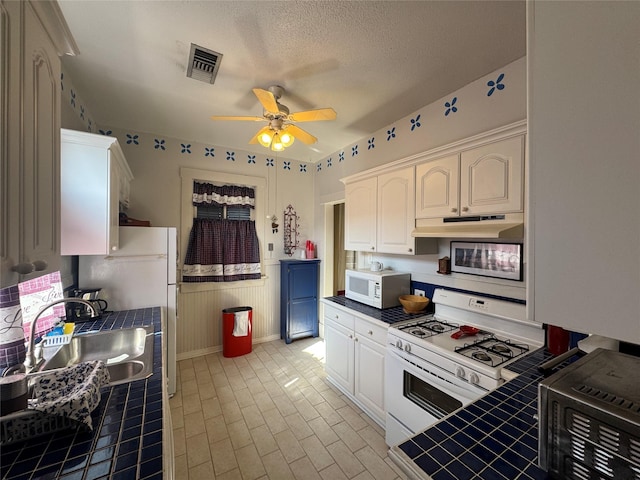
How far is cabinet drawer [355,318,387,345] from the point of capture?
205 cm

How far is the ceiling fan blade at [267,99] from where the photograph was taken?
5.47 ft

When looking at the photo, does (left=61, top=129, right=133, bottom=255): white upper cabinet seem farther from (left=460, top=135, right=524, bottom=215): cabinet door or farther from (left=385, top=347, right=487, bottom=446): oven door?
(left=460, top=135, right=524, bottom=215): cabinet door

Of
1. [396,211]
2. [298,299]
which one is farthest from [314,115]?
[298,299]

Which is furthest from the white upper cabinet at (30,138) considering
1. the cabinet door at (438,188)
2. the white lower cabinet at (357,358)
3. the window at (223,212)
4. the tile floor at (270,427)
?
the window at (223,212)

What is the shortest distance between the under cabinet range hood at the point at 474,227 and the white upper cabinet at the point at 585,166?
1.03 metres

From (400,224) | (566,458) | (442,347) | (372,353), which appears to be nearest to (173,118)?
(400,224)

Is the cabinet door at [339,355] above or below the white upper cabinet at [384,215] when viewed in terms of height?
below

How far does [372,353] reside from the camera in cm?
215

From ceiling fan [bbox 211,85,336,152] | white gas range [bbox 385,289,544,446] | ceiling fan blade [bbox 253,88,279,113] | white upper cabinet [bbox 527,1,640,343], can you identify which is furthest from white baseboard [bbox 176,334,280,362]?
white upper cabinet [bbox 527,1,640,343]

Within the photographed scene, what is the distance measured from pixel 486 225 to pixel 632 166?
1.30 metres

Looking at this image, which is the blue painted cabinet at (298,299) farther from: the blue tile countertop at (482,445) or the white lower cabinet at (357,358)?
the blue tile countertop at (482,445)

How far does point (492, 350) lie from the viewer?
1.57 metres

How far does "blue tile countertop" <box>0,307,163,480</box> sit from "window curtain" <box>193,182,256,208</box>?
2.53 m

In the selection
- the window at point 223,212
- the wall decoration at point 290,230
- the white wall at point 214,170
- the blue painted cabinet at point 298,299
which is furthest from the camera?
the wall decoration at point 290,230
